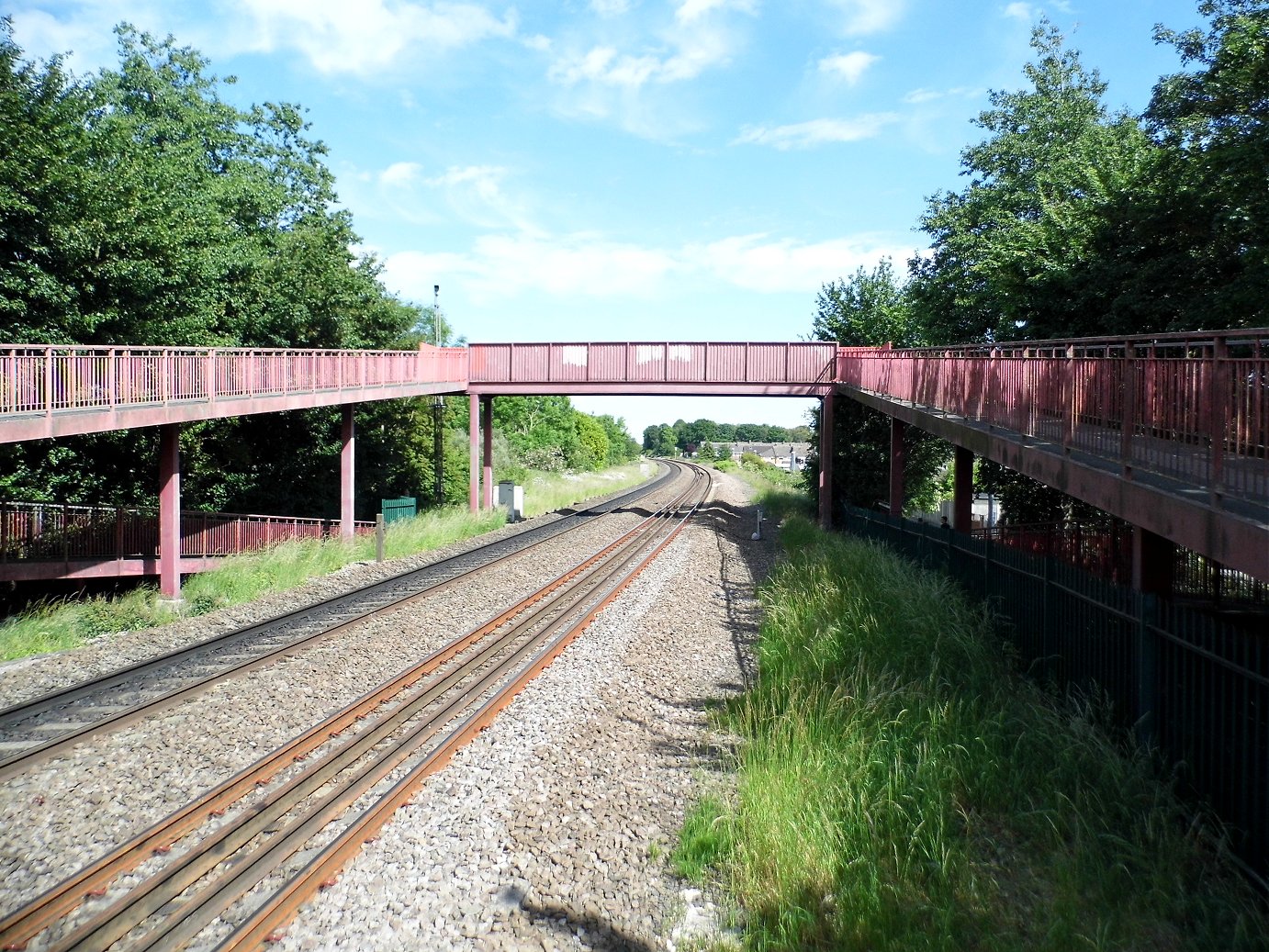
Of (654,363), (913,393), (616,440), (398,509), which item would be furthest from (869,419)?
(616,440)

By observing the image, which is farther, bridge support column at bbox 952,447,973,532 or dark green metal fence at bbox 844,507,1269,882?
bridge support column at bbox 952,447,973,532

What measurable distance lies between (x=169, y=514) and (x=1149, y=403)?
15586 millimetres

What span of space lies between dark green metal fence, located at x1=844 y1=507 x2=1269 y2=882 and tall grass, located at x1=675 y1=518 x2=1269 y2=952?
0.84 feet

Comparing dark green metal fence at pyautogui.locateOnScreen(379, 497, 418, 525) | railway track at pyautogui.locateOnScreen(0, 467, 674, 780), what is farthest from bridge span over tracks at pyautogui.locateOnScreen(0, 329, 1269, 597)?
railway track at pyautogui.locateOnScreen(0, 467, 674, 780)

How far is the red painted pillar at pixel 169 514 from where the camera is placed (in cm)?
1579

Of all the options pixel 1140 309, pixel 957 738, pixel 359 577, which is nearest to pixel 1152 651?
pixel 957 738

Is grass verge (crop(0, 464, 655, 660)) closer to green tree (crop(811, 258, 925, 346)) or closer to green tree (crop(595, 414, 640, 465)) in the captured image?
green tree (crop(811, 258, 925, 346))

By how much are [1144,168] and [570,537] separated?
14923mm

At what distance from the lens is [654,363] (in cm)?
2641

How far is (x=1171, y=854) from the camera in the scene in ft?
16.7

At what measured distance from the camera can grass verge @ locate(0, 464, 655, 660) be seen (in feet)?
43.1

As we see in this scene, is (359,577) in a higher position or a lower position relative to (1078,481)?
lower

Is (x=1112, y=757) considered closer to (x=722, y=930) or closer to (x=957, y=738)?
(x=957, y=738)

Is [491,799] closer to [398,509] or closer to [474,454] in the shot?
[398,509]
